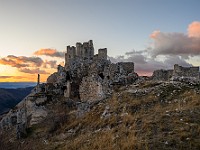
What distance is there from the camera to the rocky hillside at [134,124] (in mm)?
13898

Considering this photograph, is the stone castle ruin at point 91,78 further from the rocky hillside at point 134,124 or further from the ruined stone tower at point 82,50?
the ruined stone tower at point 82,50

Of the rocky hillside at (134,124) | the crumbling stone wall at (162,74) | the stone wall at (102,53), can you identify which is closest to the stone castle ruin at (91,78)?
the crumbling stone wall at (162,74)

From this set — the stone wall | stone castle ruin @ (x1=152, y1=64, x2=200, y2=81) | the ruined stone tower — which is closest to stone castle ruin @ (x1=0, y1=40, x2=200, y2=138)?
stone castle ruin @ (x1=152, y1=64, x2=200, y2=81)

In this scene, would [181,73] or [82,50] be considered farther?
[82,50]

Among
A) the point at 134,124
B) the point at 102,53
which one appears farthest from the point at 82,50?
the point at 134,124

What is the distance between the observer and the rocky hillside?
45.6 ft

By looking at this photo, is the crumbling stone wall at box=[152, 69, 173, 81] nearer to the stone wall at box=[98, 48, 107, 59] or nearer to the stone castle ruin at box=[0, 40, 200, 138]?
the stone castle ruin at box=[0, 40, 200, 138]

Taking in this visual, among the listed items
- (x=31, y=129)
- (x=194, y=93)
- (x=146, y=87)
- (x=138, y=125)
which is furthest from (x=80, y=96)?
(x=138, y=125)

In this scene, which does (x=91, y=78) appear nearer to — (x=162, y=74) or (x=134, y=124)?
(x=162, y=74)

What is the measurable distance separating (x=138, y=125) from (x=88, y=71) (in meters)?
28.4

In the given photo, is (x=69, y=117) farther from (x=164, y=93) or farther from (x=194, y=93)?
(x=194, y=93)

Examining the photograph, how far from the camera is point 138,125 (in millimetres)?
16625

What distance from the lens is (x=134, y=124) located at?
1677 cm

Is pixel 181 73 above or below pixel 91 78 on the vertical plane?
above
